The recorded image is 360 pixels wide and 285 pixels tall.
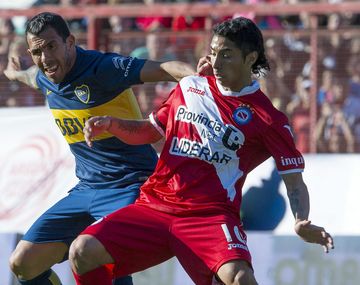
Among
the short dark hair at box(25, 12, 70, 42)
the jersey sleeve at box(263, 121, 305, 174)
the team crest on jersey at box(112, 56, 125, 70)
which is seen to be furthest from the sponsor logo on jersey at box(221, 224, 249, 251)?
the short dark hair at box(25, 12, 70, 42)

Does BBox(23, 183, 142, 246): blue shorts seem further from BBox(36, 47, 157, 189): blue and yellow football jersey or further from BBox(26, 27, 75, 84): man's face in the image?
BBox(26, 27, 75, 84): man's face

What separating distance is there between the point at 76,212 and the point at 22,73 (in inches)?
47.3

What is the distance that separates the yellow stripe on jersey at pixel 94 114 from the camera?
7.08 meters

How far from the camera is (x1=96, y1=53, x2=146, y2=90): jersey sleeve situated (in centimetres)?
696

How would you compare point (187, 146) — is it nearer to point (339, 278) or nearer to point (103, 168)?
point (103, 168)

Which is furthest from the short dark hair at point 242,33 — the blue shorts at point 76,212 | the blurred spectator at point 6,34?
the blurred spectator at point 6,34

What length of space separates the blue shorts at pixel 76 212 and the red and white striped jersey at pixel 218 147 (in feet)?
2.38

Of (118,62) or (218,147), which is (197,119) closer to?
(218,147)

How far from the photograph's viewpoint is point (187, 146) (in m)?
6.29

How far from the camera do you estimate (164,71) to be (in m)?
6.88

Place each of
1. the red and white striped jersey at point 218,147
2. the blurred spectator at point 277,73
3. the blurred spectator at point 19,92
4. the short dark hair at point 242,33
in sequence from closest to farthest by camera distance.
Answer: the red and white striped jersey at point 218,147 < the short dark hair at point 242,33 < the blurred spectator at point 277,73 < the blurred spectator at point 19,92

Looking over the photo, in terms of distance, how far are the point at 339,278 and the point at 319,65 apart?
10.9 ft

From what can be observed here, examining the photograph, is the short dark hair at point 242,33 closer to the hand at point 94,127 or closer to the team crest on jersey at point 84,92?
the hand at point 94,127

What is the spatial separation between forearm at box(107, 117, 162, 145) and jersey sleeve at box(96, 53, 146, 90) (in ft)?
1.79
